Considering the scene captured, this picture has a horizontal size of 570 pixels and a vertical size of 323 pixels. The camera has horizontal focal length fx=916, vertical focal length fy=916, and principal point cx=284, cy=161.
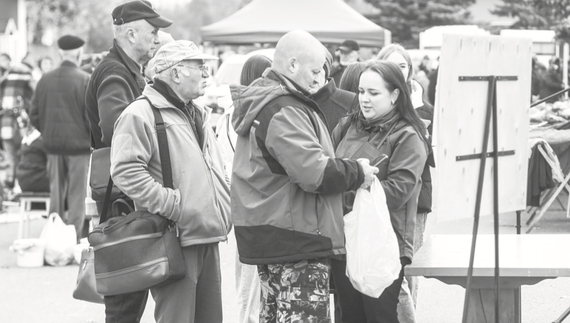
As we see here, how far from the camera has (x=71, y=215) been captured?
9.75 m

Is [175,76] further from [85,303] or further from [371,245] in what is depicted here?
[85,303]

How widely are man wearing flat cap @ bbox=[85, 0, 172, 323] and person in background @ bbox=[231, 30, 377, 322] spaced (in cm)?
99

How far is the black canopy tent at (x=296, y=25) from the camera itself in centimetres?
1823

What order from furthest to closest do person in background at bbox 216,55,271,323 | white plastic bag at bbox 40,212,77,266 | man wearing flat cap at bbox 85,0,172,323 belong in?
white plastic bag at bbox 40,212,77,266, person in background at bbox 216,55,271,323, man wearing flat cap at bbox 85,0,172,323

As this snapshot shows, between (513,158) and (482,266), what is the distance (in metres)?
0.58

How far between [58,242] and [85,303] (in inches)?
64.2

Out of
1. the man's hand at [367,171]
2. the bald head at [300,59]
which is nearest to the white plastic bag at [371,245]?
the man's hand at [367,171]

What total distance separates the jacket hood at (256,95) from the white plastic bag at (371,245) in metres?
0.60

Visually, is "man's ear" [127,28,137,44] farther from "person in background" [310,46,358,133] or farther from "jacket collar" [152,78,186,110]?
"person in background" [310,46,358,133]

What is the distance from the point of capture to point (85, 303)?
7523 mm

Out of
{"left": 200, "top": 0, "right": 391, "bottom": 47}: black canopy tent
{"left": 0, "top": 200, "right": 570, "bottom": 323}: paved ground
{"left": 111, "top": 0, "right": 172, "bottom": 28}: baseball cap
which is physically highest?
{"left": 200, "top": 0, "right": 391, "bottom": 47}: black canopy tent

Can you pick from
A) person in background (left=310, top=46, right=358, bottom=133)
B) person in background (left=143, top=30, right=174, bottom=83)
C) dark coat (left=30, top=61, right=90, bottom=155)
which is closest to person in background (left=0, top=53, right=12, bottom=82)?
dark coat (left=30, top=61, right=90, bottom=155)

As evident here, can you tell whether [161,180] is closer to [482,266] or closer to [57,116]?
[482,266]

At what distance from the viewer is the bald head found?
422 cm
